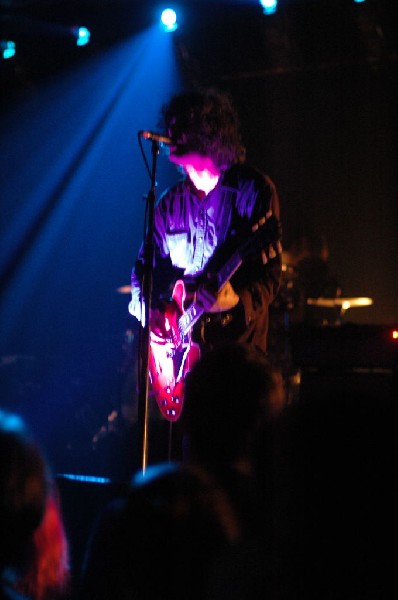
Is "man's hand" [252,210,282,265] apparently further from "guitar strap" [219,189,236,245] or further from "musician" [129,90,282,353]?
"guitar strap" [219,189,236,245]

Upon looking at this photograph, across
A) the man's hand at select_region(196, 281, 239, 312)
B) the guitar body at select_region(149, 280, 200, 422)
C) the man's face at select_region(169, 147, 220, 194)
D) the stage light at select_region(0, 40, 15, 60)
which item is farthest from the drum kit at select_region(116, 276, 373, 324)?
the stage light at select_region(0, 40, 15, 60)

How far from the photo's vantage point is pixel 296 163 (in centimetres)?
767

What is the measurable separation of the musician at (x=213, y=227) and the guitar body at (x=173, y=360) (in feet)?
0.16

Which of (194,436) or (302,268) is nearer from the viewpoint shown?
(194,436)

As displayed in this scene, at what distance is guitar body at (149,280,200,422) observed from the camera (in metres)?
3.57

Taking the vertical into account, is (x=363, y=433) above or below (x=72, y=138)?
below

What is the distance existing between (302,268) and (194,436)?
17.1 feet

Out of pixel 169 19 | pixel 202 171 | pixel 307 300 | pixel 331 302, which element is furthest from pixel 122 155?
pixel 202 171

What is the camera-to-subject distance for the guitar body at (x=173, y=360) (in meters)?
3.57

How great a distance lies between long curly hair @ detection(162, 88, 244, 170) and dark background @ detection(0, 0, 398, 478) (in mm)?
2447

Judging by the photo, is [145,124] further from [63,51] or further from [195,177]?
[195,177]

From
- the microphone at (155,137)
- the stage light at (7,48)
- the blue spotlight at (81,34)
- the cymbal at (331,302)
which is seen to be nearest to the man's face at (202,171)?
the microphone at (155,137)

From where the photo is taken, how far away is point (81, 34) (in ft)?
22.6

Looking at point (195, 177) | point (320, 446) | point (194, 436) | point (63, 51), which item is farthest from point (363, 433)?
point (63, 51)
